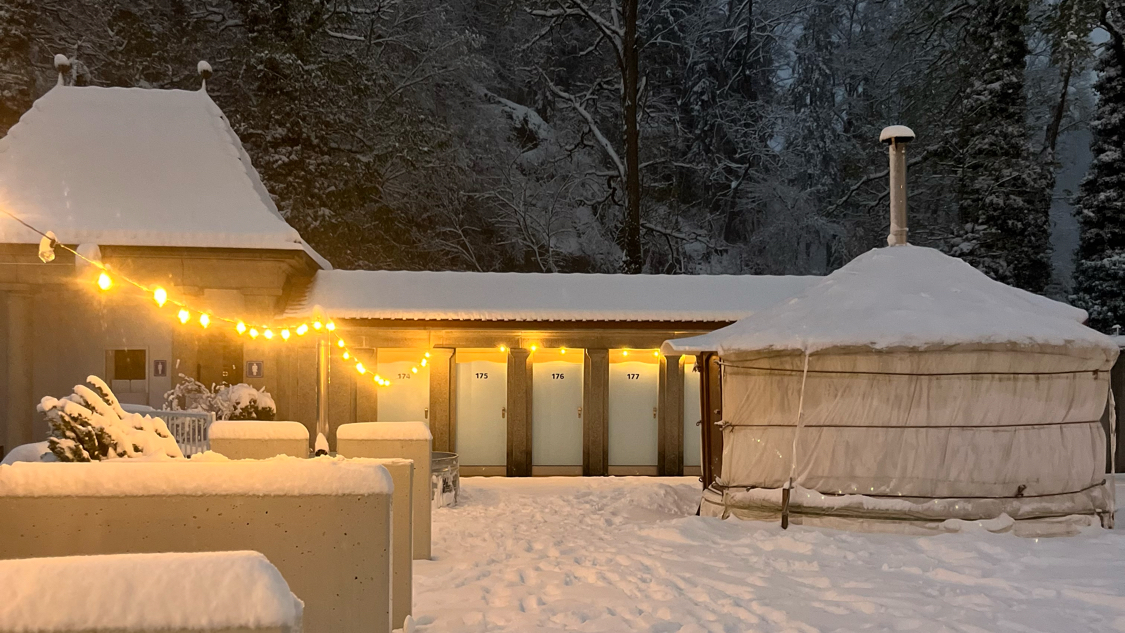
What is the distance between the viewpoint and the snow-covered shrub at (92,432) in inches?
161

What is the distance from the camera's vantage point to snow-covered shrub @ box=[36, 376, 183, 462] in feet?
13.4

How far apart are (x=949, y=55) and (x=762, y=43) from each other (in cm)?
582

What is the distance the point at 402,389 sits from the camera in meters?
12.7

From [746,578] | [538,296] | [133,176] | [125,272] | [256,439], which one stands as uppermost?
[133,176]

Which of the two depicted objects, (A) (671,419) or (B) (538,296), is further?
(B) (538,296)

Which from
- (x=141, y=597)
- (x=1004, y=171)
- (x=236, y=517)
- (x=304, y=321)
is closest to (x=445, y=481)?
(x=304, y=321)

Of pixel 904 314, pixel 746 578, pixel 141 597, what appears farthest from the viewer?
pixel 904 314

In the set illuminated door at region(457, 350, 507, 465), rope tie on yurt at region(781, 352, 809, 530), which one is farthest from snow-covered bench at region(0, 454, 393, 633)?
illuminated door at region(457, 350, 507, 465)

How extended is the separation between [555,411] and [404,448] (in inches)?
251

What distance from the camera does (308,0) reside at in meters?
19.5

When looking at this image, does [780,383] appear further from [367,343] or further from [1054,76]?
[1054,76]

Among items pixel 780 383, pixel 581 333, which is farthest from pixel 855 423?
pixel 581 333

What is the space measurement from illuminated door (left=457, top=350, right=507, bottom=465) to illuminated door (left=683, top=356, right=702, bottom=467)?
2747mm

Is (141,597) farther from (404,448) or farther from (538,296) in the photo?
(538,296)
